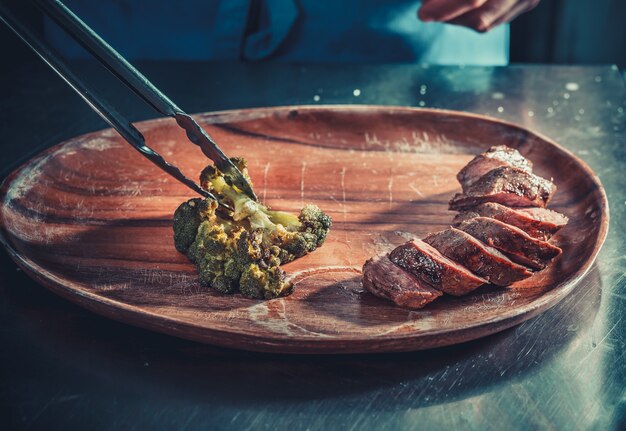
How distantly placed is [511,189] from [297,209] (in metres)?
0.75

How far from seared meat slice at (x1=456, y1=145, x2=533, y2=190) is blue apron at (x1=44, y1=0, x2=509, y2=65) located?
1.63 m

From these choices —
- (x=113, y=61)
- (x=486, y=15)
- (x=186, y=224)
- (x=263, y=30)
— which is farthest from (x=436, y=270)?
(x=263, y=30)

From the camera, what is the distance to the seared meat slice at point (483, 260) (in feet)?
7.03

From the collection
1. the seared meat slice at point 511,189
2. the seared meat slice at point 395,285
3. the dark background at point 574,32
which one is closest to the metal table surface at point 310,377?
the seared meat slice at point 395,285

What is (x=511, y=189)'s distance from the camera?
8.13ft

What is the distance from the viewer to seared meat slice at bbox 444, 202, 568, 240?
7.66 ft

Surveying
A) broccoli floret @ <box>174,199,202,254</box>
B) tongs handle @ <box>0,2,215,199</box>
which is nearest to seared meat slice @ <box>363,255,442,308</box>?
broccoli floret @ <box>174,199,202,254</box>

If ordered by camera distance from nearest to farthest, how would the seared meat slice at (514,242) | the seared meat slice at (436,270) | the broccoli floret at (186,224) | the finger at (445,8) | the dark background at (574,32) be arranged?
the seared meat slice at (436,270)
the seared meat slice at (514,242)
the broccoli floret at (186,224)
the finger at (445,8)
the dark background at (574,32)

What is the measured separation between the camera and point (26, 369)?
6.57 ft

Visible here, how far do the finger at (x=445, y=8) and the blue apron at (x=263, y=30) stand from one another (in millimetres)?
418

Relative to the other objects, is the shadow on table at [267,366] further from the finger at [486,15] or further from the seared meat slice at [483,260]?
the finger at [486,15]

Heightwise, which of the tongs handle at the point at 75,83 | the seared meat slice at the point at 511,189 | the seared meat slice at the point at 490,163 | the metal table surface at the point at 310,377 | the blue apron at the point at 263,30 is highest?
the blue apron at the point at 263,30

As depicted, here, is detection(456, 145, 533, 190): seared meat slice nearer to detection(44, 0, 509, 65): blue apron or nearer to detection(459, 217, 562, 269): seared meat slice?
detection(459, 217, 562, 269): seared meat slice

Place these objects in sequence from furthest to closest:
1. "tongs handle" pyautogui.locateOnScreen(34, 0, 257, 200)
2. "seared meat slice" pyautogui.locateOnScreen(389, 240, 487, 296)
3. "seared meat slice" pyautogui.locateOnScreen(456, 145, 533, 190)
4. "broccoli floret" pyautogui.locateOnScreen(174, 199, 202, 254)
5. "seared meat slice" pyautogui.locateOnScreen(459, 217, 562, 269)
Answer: "seared meat slice" pyautogui.locateOnScreen(456, 145, 533, 190)
"broccoli floret" pyautogui.locateOnScreen(174, 199, 202, 254)
"seared meat slice" pyautogui.locateOnScreen(459, 217, 562, 269)
"seared meat slice" pyautogui.locateOnScreen(389, 240, 487, 296)
"tongs handle" pyautogui.locateOnScreen(34, 0, 257, 200)
